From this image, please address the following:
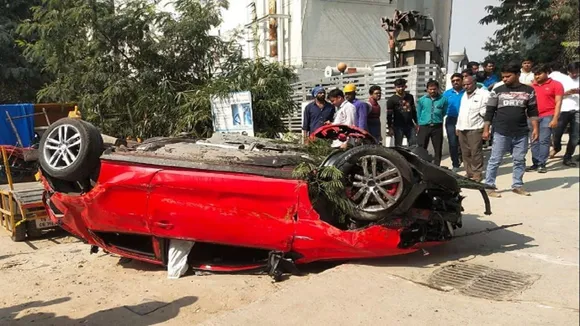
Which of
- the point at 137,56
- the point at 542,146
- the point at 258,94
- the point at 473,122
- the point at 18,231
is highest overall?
the point at 137,56

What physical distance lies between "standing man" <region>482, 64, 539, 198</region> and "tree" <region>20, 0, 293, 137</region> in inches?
187

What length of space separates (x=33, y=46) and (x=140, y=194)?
9.24 m

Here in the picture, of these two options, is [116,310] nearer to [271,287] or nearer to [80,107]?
[271,287]

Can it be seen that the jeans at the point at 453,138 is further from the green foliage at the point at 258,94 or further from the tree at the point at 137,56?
the tree at the point at 137,56

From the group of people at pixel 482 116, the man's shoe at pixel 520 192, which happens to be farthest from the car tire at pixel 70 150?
the man's shoe at pixel 520 192

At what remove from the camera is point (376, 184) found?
3850 mm

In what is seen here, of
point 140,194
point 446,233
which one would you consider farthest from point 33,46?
point 446,233

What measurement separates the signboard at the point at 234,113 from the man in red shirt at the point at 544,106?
183 inches

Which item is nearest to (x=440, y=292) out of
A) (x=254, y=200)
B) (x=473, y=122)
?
(x=254, y=200)

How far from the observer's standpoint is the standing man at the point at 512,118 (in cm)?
568

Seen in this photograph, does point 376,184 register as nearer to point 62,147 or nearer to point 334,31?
point 62,147

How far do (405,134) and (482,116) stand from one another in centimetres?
181

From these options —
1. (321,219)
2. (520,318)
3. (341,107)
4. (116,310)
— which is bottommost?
(116,310)

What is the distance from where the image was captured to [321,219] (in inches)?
160
